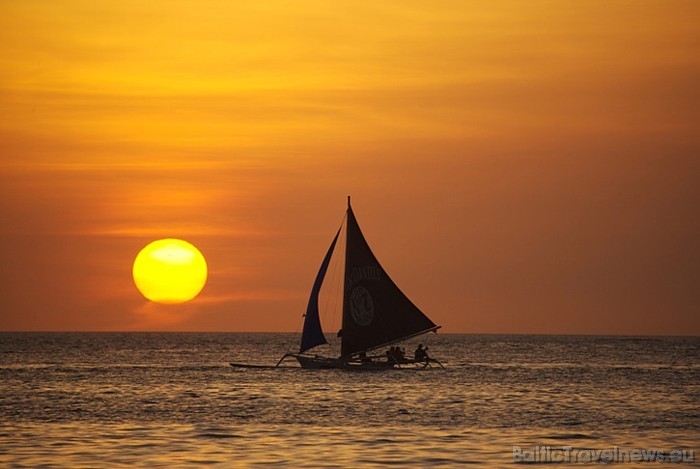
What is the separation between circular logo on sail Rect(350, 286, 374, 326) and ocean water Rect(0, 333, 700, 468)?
374cm

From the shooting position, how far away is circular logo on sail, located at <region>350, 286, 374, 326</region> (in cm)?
8031

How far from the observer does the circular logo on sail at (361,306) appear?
80.3 meters

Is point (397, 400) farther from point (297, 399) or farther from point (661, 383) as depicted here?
point (661, 383)

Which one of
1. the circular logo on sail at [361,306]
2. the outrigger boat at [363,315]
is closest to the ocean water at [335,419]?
the outrigger boat at [363,315]

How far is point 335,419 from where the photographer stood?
48781mm

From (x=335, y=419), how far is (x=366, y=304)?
32.1 m

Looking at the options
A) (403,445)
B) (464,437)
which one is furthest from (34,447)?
(464,437)

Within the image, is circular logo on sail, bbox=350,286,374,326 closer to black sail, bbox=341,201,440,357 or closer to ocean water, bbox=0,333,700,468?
black sail, bbox=341,201,440,357

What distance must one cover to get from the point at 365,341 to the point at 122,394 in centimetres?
2058

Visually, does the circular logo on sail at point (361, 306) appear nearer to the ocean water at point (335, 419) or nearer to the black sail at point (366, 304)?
the black sail at point (366, 304)

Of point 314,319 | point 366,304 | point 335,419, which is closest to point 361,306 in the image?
point 366,304

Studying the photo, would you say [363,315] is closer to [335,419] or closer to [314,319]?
[314,319]

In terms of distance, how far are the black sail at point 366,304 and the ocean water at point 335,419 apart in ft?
8.34

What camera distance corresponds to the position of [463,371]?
9356 centimetres
